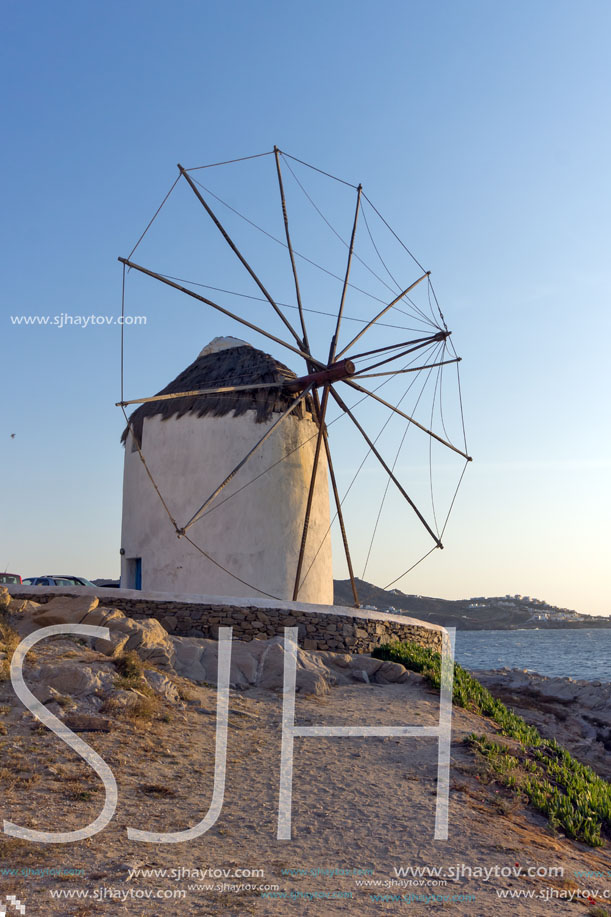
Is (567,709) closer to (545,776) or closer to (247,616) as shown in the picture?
(247,616)

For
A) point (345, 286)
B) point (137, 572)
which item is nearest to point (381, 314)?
point (345, 286)

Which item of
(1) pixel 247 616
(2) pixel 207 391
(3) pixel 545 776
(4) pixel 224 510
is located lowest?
(3) pixel 545 776

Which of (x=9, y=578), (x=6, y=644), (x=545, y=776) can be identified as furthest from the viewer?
(x=9, y=578)

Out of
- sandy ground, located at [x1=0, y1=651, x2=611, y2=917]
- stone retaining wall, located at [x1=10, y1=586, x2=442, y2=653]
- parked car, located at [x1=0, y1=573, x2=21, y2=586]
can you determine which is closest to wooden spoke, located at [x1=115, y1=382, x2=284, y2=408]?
stone retaining wall, located at [x1=10, y1=586, x2=442, y2=653]

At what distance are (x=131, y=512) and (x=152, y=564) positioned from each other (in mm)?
1580

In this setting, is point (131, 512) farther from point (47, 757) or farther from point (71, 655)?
point (47, 757)

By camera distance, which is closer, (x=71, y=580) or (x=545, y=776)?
(x=545, y=776)

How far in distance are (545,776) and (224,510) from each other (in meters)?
8.89

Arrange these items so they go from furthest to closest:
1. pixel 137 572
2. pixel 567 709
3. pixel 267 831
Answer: pixel 567 709 → pixel 137 572 → pixel 267 831

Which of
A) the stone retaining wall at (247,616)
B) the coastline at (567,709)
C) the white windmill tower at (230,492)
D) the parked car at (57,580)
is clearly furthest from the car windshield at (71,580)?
the coastline at (567,709)

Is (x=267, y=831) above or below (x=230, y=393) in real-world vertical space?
below

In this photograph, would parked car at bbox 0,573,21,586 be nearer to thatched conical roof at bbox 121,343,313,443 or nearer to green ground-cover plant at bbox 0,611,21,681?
thatched conical roof at bbox 121,343,313,443

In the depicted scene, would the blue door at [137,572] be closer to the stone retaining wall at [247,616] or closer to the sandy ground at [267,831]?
the stone retaining wall at [247,616]

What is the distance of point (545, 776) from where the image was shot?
930cm
